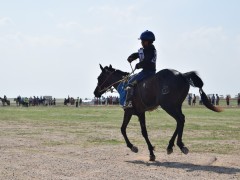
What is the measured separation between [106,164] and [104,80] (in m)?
4.33

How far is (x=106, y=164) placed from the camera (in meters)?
12.4

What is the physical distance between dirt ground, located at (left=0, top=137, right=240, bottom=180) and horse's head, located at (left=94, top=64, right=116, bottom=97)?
187 cm

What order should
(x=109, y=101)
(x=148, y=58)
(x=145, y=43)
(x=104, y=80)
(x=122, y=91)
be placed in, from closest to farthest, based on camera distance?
(x=148, y=58), (x=145, y=43), (x=122, y=91), (x=104, y=80), (x=109, y=101)

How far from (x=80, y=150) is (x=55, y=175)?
496 centimetres

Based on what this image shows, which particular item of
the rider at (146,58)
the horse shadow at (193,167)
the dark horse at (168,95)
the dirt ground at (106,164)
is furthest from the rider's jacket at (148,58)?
the horse shadow at (193,167)

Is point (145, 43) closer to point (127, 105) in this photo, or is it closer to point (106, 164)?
point (127, 105)

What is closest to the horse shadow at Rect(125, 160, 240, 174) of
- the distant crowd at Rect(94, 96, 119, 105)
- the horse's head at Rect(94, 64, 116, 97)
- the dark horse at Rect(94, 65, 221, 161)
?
the dark horse at Rect(94, 65, 221, 161)

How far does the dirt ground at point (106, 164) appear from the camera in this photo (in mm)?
10734

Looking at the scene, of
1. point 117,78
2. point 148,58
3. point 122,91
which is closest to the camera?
point 148,58

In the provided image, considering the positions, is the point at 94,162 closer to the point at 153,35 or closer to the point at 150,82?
the point at 150,82

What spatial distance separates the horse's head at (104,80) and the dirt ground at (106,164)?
1.87 m

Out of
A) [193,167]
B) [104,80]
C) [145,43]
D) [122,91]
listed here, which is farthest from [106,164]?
[104,80]

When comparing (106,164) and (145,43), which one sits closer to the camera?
(106,164)

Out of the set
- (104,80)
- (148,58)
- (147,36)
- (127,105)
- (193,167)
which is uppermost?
(147,36)
